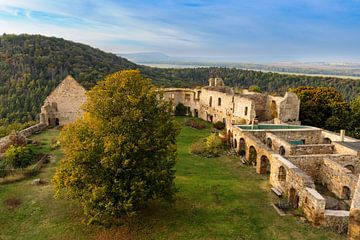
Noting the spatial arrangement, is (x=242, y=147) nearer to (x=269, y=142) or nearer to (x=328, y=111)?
(x=269, y=142)

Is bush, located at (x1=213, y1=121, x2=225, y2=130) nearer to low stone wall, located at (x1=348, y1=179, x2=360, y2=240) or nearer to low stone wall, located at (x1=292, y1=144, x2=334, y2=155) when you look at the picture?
low stone wall, located at (x1=292, y1=144, x2=334, y2=155)

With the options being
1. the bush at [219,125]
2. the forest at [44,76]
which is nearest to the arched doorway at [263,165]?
the bush at [219,125]

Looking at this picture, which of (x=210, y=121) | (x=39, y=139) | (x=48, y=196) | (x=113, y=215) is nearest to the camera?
(x=113, y=215)

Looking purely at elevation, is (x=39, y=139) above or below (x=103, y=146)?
below

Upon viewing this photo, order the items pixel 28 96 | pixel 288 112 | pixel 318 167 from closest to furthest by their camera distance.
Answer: pixel 318 167
pixel 288 112
pixel 28 96

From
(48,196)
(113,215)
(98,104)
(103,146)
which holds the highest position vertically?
(98,104)

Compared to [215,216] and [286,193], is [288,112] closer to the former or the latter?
[286,193]

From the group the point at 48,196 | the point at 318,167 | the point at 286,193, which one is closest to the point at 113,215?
the point at 48,196
